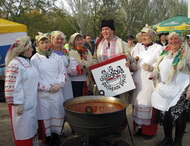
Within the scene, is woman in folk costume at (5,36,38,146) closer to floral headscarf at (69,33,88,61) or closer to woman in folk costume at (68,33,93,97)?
woman in folk costume at (68,33,93,97)

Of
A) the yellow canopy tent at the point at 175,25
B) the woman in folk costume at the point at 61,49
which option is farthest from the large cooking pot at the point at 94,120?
the yellow canopy tent at the point at 175,25

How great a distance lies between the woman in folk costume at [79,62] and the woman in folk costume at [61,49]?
11 centimetres

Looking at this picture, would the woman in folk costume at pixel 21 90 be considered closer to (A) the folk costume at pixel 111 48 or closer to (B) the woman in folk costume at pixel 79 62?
(B) the woman in folk costume at pixel 79 62

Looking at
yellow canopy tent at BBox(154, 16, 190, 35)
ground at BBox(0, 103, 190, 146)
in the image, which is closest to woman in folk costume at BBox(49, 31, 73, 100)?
ground at BBox(0, 103, 190, 146)

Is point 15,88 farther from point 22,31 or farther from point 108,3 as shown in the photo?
point 108,3

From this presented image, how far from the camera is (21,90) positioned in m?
2.71

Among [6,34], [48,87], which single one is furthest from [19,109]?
[6,34]

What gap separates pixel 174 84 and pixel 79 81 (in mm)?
1602

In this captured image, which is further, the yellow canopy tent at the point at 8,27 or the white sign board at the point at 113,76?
the yellow canopy tent at the point at 8,27

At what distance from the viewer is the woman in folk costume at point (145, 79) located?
11.1ft

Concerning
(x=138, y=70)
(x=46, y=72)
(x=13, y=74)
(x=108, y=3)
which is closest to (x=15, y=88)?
(x=13, y=74)

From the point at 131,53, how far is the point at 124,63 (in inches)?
19.2

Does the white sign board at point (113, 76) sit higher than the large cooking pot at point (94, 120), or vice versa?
the white sign board at point (113, 76)

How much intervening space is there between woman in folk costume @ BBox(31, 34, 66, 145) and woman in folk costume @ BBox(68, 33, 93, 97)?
0.35 metres
